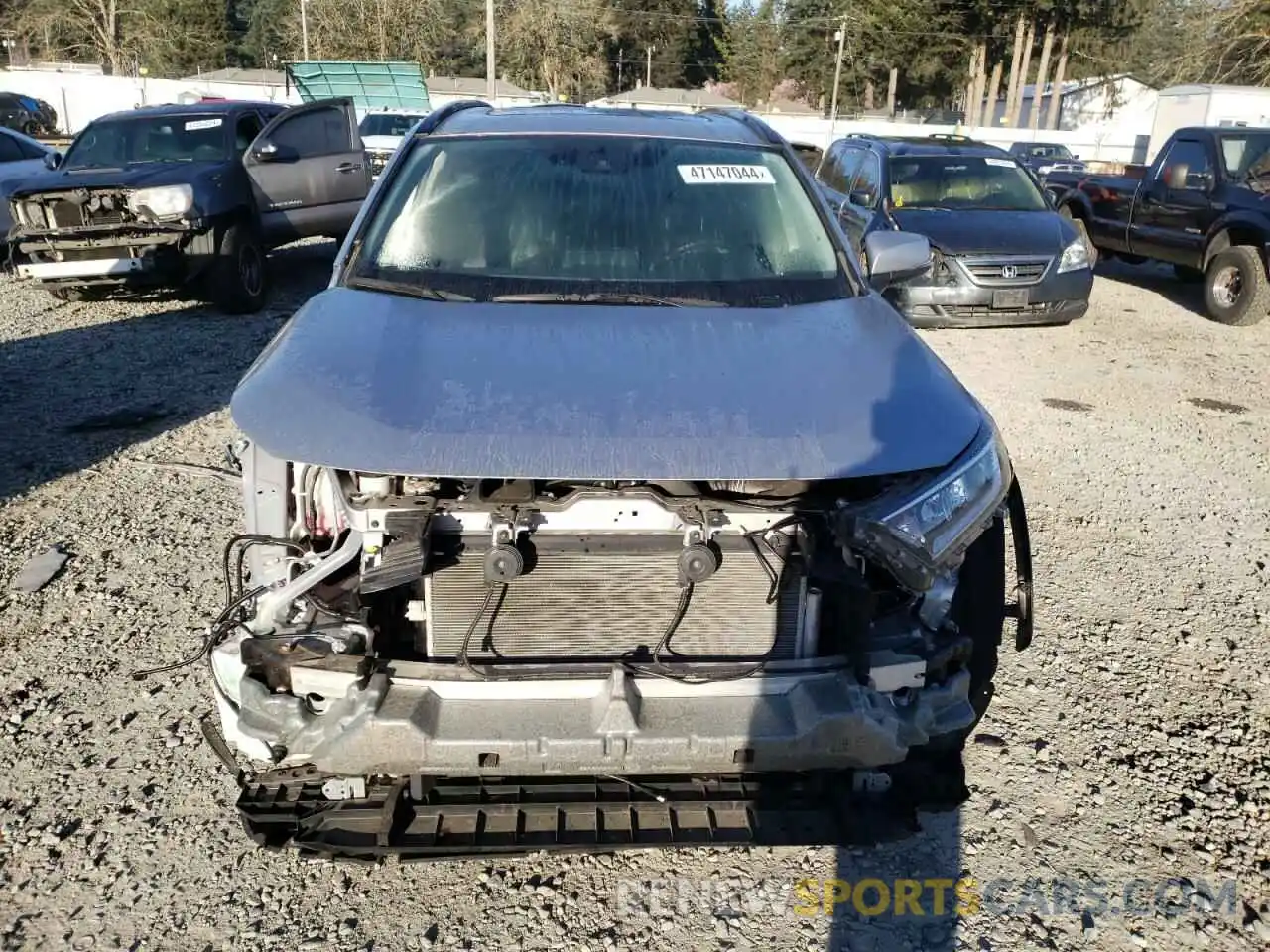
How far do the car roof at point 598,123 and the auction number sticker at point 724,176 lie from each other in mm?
214

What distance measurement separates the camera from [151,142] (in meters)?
9.63

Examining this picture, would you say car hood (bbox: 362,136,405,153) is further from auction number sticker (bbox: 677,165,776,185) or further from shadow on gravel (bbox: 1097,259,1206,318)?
auction number sticker (bbox: 677,165,776,185)

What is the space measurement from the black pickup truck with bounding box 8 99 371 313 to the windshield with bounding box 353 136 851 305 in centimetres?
575

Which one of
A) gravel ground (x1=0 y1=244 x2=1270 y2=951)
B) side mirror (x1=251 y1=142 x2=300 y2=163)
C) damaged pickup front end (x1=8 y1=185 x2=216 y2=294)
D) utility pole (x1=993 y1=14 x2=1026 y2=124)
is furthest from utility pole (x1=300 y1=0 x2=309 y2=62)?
gravel ground (x1=0 y1=244 x2=1270 y2=951)

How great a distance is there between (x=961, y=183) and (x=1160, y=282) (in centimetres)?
446

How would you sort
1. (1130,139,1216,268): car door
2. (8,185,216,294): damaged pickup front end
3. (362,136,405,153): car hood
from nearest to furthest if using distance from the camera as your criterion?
1. (8,185,216,294): damaged pickup front end
2. (1130,139,1216,268): car door
3. (362,136,405,153): car hood

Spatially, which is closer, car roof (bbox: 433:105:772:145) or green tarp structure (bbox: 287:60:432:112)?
car roof (bbox: 433:105:772:145)

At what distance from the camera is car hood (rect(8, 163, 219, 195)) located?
8.47 meters

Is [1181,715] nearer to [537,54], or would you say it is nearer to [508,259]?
[508,259]

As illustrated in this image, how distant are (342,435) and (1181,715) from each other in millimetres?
2974

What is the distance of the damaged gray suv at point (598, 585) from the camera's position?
7.29ft

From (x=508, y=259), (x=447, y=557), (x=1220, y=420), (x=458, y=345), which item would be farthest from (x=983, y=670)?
(x=1220, y=420)

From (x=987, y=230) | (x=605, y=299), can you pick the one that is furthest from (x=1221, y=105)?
(x=605, y=299)

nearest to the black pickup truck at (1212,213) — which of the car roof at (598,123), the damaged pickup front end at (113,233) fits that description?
the car roof at (598,123)
